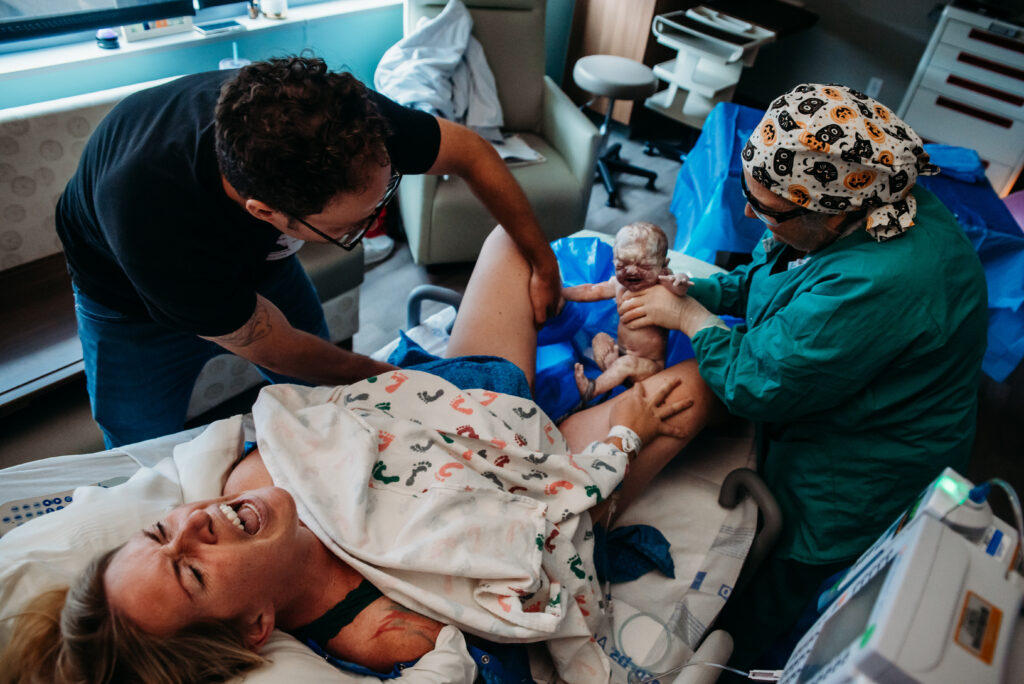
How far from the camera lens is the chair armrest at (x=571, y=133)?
3.05 meters

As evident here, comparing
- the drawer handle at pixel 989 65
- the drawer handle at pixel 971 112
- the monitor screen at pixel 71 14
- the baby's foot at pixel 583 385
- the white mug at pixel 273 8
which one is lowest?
the baby's foot at pixel 583 385

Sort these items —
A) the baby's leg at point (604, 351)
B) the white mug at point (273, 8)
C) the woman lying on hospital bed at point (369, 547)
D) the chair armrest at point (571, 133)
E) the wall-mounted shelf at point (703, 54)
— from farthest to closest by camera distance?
the wall-mounted shelf at point (703, 54) → the chair armrest at point (571, 133) → the white mug at point (273, 8) → the baby's leg at point (604, 351) → the woman lying on hospital bed at point (369, 547)

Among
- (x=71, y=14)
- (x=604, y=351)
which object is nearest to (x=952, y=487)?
(x=604, y=351)

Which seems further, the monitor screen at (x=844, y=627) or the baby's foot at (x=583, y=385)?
the baby's foot at (x=583, y=385)

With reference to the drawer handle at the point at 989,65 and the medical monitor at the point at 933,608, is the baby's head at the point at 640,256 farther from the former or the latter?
the drawer handle at the point at 989,65

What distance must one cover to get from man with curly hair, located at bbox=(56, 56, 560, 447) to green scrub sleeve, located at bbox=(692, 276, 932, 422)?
0.68 metres

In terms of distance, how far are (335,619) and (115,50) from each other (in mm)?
2418

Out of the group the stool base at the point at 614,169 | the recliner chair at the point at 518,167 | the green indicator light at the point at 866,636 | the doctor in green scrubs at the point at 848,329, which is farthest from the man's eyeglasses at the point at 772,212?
the stool base at the point at 614,169

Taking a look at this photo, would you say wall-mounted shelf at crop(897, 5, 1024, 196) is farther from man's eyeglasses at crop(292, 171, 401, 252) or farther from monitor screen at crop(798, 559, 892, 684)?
monitor screen at crop(798, 559, 892, 684)

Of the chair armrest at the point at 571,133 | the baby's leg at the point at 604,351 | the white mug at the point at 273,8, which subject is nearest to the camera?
the baby's leg at the point at 604,351

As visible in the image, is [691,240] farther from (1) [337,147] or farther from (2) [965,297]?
(1) [337,147]

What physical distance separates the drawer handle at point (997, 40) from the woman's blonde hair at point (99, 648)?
15.2ft

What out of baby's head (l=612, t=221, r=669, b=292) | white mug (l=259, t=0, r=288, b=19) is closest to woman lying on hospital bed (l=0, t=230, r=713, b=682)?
baby's head (l=612, t=221, r=669, b=292)

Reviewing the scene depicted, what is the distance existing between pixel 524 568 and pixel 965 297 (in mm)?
988
